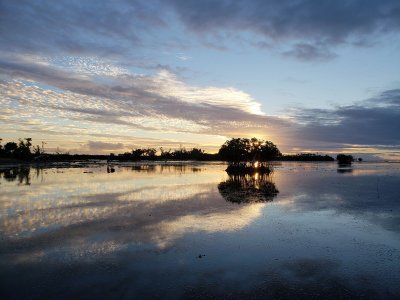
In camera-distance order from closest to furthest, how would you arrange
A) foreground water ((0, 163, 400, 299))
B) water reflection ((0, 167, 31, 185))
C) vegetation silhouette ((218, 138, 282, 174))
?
foreground water ((0, 163, 400, 299)), water reflection ((0, 167, 31, 185)), vegetation silhouette ((218, 138, 282, 174))

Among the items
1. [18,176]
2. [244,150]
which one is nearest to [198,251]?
[18,176]

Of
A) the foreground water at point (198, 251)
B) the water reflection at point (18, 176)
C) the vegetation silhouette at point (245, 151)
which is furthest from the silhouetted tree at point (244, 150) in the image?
the foreground water at point (198, 251)

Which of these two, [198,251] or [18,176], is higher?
[18,176]

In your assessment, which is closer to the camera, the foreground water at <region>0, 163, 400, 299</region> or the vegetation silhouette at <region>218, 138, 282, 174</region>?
the foreground water at <region>0, 163, 400, 299</region>

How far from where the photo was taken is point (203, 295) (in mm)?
10586

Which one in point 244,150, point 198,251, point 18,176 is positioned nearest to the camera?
point 198,251

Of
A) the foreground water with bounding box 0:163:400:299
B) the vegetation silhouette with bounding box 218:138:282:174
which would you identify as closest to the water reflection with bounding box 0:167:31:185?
the foreground water with bounding box 0:163:400:299

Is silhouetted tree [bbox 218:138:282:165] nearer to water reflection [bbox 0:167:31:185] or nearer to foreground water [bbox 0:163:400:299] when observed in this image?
water reflection [bbox 0:167:31:185]

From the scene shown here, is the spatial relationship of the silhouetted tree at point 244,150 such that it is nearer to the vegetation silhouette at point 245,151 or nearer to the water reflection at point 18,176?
the vegetation silhouette at point 245,151

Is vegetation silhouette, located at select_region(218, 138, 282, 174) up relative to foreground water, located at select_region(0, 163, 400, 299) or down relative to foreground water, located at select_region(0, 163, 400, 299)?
up

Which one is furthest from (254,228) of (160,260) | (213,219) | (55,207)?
(55,207)

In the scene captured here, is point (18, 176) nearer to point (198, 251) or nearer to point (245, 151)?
point (198, 251)

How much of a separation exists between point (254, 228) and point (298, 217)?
16.4ft

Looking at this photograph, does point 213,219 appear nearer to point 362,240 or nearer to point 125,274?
point 362,240
